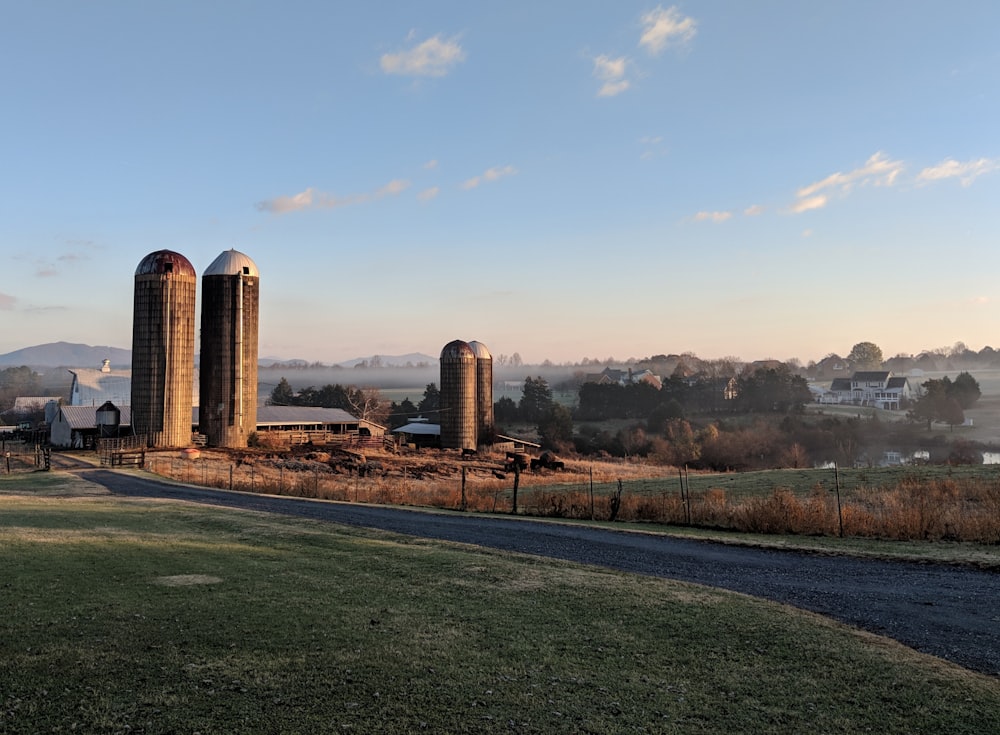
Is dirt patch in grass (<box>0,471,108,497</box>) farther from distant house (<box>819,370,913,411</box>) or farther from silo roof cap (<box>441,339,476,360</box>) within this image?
distant house (<box>819,370,913,411</box>)

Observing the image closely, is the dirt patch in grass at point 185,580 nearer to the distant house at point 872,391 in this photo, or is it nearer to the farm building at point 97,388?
the farm building at point 97,388

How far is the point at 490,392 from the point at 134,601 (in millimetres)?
64033

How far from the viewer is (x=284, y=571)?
11977 millimetres

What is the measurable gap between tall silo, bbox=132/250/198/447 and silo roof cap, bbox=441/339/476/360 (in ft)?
79.4

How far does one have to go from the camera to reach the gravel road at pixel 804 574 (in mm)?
9430

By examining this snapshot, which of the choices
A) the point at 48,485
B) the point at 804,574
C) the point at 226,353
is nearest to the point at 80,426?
the point at 226,353

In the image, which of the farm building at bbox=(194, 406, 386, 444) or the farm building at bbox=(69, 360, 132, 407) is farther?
the farm building at bbox=(69, 360, 132, 407)

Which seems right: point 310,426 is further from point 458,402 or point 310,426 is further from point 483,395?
point 483,395

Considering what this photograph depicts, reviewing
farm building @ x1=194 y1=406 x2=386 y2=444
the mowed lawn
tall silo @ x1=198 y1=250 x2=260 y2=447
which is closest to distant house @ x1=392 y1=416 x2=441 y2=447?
farm building @ x1=194 y1=406 x2=386 y2=444

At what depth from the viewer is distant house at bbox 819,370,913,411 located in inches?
4695

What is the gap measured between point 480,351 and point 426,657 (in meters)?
65.8

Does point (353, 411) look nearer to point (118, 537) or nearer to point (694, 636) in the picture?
point (118, 537)

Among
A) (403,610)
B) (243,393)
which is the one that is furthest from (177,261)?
(403,610)

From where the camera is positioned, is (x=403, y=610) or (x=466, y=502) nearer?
(x=403, y=610)
